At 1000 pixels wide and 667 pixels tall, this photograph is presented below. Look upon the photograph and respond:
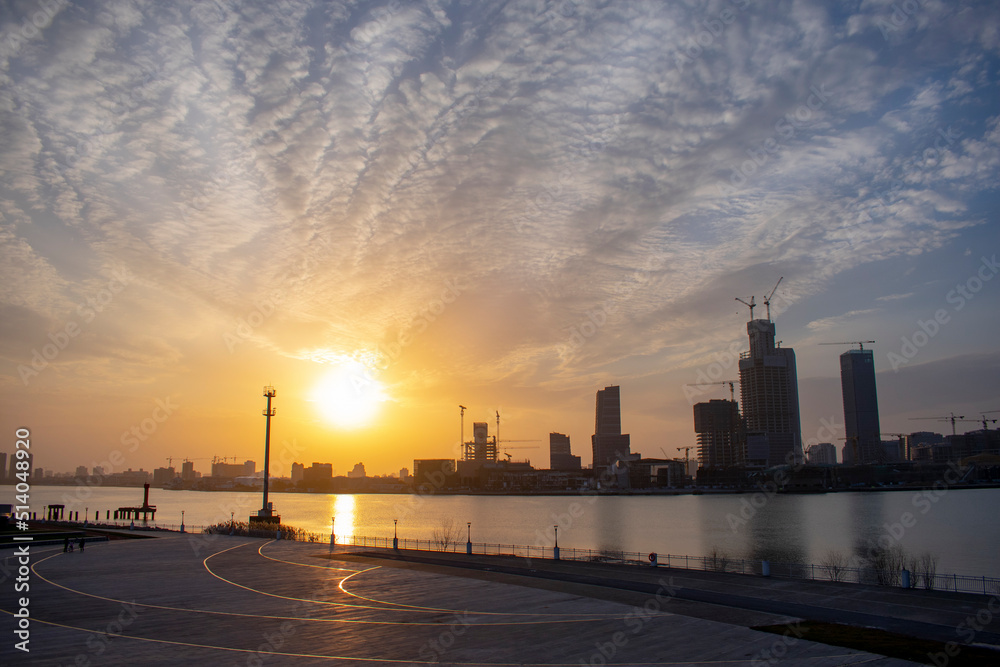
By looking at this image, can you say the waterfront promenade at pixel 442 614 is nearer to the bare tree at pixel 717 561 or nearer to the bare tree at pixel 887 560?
the bare tree at pixel 887 560

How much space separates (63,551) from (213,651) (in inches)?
1759

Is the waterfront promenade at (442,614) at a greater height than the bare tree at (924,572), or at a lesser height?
greater

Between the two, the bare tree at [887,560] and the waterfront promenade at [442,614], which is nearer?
the waterfront promenade at [442,614]

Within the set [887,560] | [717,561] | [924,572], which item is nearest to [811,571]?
[717,561]

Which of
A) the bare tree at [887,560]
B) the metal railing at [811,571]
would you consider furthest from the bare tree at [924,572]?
the bare tree at [887,560]

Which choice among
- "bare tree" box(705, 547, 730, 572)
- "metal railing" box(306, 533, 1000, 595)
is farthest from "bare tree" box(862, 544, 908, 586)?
"bare tree" box(705, 547, 730, 572)

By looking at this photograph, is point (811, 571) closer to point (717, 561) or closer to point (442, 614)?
point (717, 561)

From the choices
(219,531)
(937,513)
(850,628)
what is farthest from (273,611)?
(937,513)

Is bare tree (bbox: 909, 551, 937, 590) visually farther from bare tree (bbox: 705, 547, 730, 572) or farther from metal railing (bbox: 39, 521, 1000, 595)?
bare tree (bbox: 705, 547, 730, 572)

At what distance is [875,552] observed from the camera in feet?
278

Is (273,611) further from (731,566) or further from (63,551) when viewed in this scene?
(731,566)

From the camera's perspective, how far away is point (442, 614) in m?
33.4

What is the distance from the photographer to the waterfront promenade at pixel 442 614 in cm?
2608

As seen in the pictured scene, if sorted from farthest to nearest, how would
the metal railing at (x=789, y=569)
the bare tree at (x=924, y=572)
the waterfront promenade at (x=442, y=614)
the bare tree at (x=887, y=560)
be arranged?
1. the bare tree at (x=887, y=560)
2. the metal railing at (x=789, y=569)
3. the bare tree at (x=924, y=572)
4. the waterfront promenade at (x=442, y=614)
